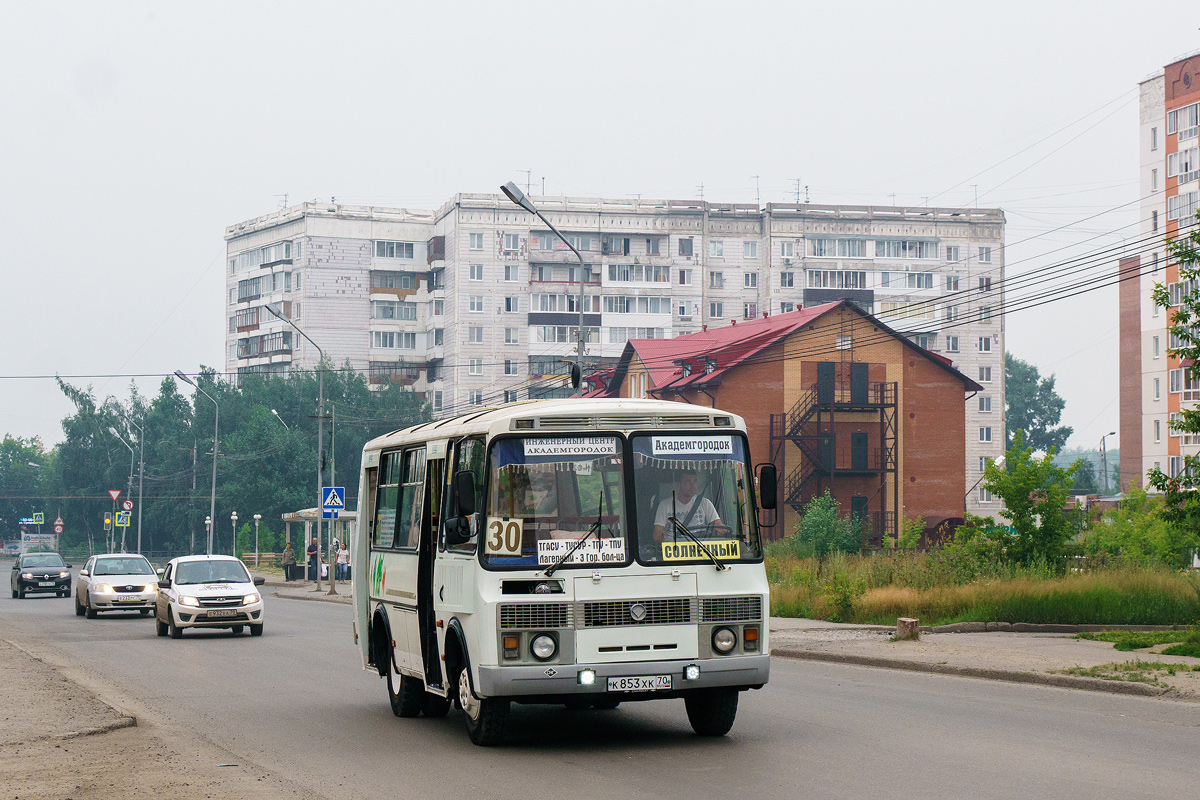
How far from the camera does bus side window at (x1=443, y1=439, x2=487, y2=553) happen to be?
11023mm

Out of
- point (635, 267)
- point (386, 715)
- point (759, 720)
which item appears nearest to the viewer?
point (759, 720)

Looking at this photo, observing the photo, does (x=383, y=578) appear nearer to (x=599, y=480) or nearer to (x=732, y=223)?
(x=599, y=480)

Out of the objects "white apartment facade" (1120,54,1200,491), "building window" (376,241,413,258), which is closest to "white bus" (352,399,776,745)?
"white apartment facade" (1120,54,1200,491)

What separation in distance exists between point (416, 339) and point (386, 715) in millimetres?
108806

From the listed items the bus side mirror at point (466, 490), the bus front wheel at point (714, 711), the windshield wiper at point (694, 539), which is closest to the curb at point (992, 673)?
the bus front wheel at point (714, 711)

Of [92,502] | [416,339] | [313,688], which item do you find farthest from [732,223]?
[313,688]

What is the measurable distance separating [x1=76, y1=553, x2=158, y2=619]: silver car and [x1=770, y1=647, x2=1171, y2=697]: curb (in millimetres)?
18929

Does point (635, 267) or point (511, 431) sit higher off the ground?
point (635, 267)

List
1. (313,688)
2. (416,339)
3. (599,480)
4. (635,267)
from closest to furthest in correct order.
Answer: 1. (599,480)
2. (313,688)
3. (635,267)
4. (416,339)

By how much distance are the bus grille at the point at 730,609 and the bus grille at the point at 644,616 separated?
0.39ft

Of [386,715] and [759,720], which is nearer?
[759,720]

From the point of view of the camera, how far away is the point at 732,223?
115625 millimetres

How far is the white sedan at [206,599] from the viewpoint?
26.4 meters

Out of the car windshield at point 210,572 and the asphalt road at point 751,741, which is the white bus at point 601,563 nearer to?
the asphalt road at point 751,741
